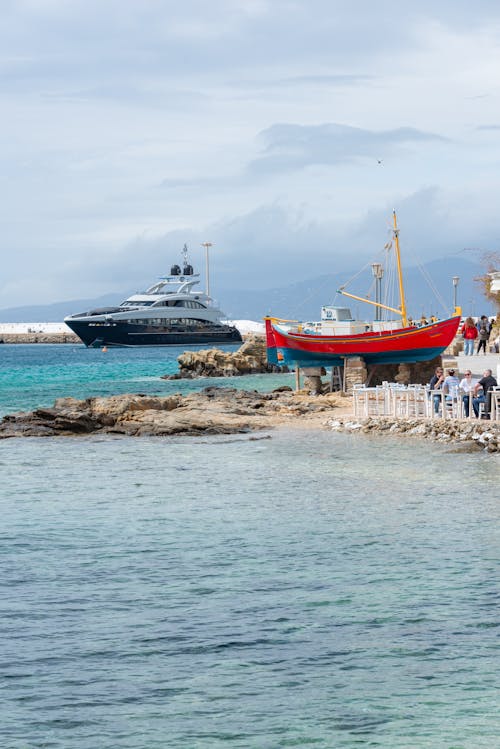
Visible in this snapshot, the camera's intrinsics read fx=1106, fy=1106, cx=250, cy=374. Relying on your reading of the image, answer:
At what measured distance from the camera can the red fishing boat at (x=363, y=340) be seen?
129ft

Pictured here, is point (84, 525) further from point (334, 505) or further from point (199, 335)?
point (199, 335)

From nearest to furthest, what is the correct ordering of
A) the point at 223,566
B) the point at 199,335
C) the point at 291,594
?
the point at 291,594, the point at 223,566, the point at 199,335

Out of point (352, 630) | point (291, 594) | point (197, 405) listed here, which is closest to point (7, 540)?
point (291, 594)

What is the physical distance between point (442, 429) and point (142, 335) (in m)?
101

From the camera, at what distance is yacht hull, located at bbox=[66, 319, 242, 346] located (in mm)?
124438

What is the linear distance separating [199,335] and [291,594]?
117 meters

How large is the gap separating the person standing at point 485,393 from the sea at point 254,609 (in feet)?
10.4

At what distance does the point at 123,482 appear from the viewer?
2105 cm

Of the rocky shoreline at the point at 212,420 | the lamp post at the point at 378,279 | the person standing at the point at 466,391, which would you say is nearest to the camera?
the person standing at the point at 466,391

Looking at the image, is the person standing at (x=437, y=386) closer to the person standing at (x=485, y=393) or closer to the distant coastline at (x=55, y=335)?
the person standing at (x=485, y=393)

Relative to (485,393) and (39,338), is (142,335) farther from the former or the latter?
(485,393)

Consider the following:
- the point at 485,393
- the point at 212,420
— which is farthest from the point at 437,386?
the point at 212,420

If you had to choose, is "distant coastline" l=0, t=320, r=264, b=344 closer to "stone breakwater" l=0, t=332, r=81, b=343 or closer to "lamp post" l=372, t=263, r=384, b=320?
"stone breakwater" l=0, t=332, r=81, b=343

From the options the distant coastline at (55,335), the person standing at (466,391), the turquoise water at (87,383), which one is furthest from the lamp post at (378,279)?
the distant coastline at (55,335)
